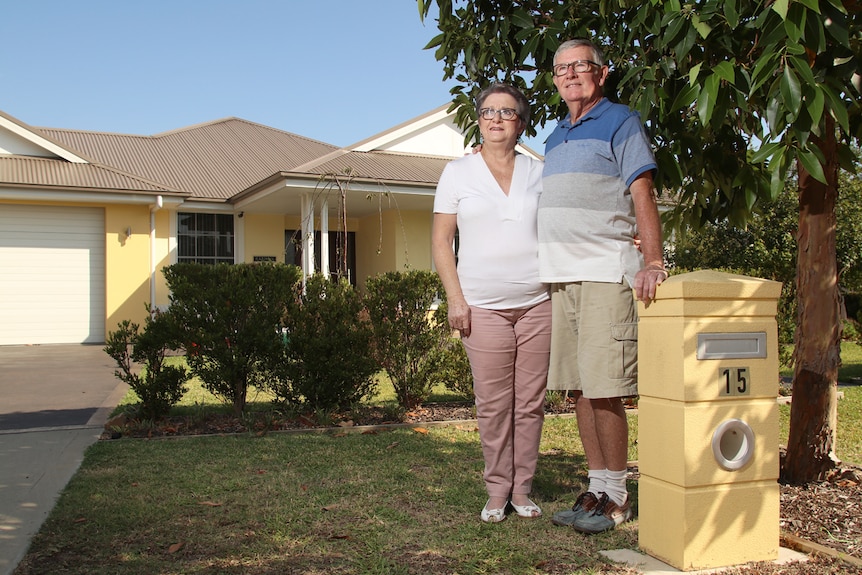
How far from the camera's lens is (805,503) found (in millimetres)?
3996

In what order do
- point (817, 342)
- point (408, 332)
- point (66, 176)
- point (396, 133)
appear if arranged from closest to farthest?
point (817, 342)
point (408, 332)
point (66, 176)
point (396, 133)

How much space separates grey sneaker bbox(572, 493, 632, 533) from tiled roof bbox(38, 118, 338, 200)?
49.3 feet

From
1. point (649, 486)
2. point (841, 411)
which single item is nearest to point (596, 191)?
point (649, 486)

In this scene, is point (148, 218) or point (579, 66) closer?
point (579, 66)

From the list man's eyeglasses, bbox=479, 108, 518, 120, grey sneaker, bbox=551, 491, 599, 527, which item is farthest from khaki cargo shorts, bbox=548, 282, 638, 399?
man's eyeglasses, bbox=479, 108, 518, 120

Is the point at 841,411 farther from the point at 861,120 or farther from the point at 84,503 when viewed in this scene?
the point at 84,503

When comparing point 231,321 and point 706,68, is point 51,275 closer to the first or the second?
point 231,321

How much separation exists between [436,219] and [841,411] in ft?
18.3

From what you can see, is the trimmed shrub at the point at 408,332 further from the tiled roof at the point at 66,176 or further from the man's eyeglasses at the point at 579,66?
the tiled roof at the point at 66,176

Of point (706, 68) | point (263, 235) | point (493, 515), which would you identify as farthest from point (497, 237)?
point (263, 235)

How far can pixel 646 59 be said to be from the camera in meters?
3.56

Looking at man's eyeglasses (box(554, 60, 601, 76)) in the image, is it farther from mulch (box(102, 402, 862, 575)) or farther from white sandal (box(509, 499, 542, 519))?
mulch (box(102, 402, 862, 575))

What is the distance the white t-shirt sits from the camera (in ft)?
12.2

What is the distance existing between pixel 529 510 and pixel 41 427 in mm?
4750
